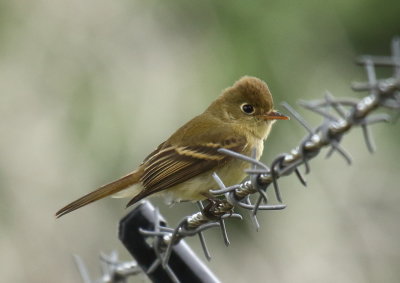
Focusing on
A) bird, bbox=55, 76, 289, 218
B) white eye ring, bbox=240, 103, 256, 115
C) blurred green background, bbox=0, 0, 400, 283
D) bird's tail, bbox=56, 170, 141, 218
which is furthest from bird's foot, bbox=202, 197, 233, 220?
blurred green background, bbox=0, 0, 400, 283

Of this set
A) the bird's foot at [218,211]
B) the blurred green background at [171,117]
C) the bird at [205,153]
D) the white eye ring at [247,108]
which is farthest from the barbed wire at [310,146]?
the blurred green background at [171,117]

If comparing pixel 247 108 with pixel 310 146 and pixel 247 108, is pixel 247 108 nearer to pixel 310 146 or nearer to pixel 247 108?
pixel 247 108

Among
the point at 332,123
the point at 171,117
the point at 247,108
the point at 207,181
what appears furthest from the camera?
the point at 171,117

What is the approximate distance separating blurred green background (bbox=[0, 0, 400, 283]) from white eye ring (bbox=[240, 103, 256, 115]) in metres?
1.52

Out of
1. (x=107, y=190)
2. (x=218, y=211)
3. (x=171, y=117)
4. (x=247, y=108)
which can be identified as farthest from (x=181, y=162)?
(x=171, y=117)

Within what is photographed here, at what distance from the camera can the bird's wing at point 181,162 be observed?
3.35 m

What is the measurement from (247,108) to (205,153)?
404 mm

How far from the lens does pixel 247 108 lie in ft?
12.1

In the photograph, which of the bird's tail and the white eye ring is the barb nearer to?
the bird's tail

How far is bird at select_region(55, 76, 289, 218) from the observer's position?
3.34 metres

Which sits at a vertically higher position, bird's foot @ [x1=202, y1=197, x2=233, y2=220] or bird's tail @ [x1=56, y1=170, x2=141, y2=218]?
bird's foot @ [x1=202, y1=197, x2=233, y2=220]

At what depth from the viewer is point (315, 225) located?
6949mm

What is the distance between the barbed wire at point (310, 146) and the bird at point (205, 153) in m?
1.01

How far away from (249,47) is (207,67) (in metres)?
0.44
